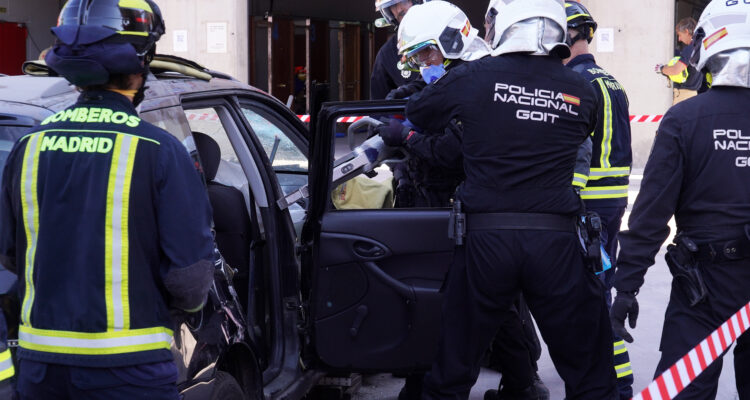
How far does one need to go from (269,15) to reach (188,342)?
16.9 meters

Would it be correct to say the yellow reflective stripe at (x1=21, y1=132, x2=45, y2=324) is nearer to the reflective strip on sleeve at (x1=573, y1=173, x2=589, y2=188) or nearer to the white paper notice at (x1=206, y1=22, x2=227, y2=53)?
the reflective strip on sleeve at (x1=573, y1=173, x2=589, y2=188)

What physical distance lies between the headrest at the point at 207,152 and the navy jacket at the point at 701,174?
161cm

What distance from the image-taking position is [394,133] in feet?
12.9

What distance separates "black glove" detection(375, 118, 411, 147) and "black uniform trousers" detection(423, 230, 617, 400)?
62cm

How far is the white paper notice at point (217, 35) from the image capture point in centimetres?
1475

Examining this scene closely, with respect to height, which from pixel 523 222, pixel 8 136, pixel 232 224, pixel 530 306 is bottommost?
pixel 530 306

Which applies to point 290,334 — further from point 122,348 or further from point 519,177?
point 122,348

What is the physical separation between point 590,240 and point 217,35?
39.5 feet

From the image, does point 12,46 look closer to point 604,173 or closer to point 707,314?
point 604,173

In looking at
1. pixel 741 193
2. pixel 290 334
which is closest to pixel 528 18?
pixel 741 193

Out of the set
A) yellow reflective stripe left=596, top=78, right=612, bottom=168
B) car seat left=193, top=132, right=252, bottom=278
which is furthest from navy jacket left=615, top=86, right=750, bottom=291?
car seat left=193, top=132, right=252, bottom=278

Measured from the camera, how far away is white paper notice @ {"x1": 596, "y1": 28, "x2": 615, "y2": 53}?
14141mm

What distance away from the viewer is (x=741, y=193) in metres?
3.33

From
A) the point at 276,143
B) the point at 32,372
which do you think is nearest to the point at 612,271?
the point at 276,143
